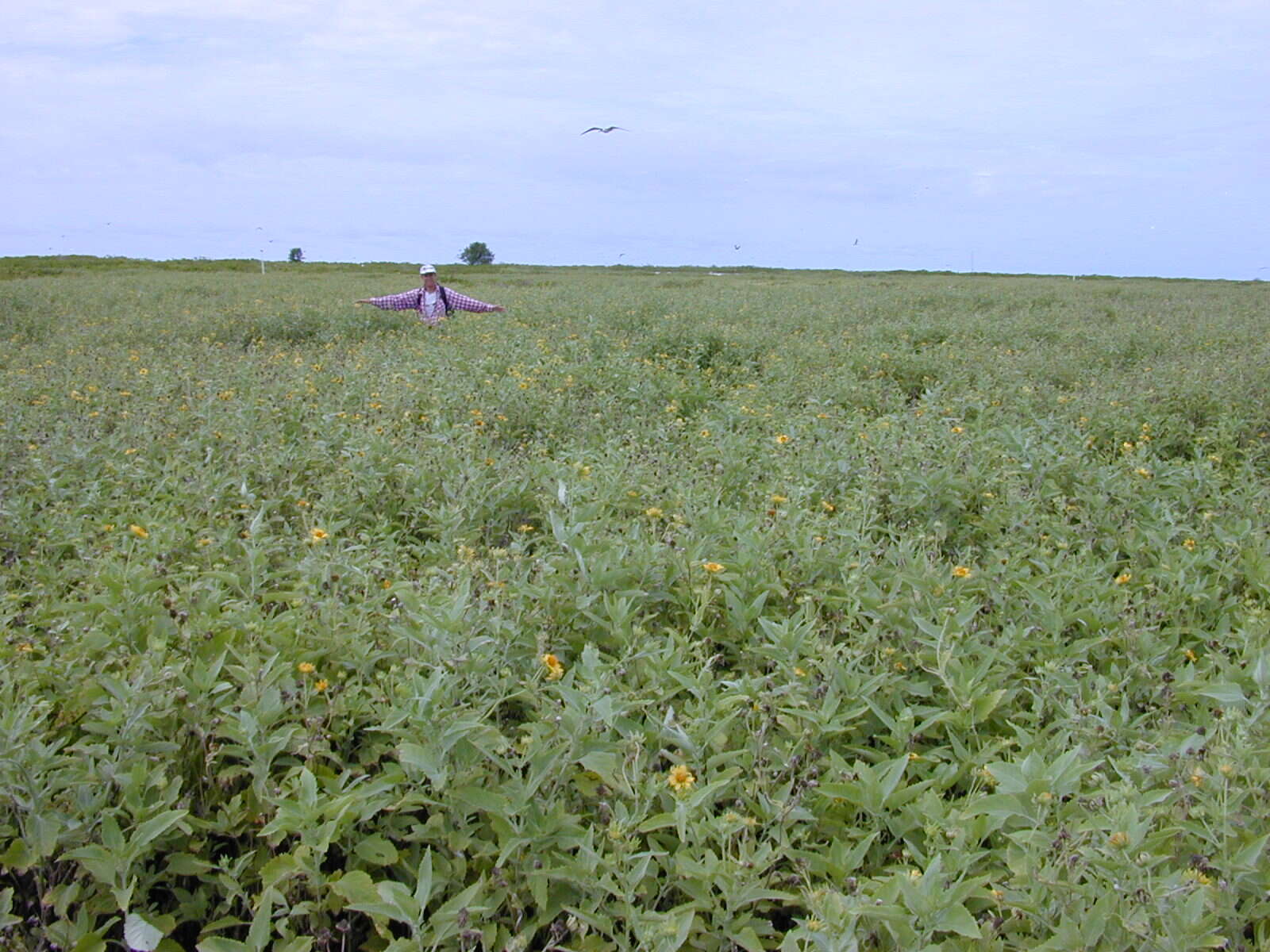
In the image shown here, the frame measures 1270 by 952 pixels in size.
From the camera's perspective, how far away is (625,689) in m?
2.33

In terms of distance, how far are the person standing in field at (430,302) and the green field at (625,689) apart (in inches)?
221

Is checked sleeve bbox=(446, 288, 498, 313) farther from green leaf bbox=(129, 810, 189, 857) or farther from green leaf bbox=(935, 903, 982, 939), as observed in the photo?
green leaf bbox=(935, 903, 982, 939)

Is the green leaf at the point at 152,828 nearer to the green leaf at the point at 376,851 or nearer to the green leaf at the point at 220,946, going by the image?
the green leaf at the point at 220,946

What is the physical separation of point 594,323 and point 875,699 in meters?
7.33

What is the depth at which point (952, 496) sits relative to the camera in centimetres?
393

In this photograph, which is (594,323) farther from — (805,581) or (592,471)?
(805,581)

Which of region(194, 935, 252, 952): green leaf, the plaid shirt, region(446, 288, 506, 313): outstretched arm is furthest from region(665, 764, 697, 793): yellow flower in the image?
region(446, 288, 506, 313): outstretched arm

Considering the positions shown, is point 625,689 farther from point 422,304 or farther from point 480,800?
point 422,304

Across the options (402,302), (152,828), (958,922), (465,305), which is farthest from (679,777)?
(402,302)

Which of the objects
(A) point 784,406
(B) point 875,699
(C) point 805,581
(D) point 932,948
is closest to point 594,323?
(A) point 784,406

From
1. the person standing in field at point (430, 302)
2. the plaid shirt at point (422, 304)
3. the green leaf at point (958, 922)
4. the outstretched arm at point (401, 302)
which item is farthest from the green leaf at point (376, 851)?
the outstretched arm at point (401, 302)

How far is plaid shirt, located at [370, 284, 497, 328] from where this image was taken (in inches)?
418

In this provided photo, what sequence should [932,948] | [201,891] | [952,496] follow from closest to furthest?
[932,948] → [201,891] → [952,496]

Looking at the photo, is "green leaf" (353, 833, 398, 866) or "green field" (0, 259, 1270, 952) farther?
"green leaf" (353, 833, 398, 866)
